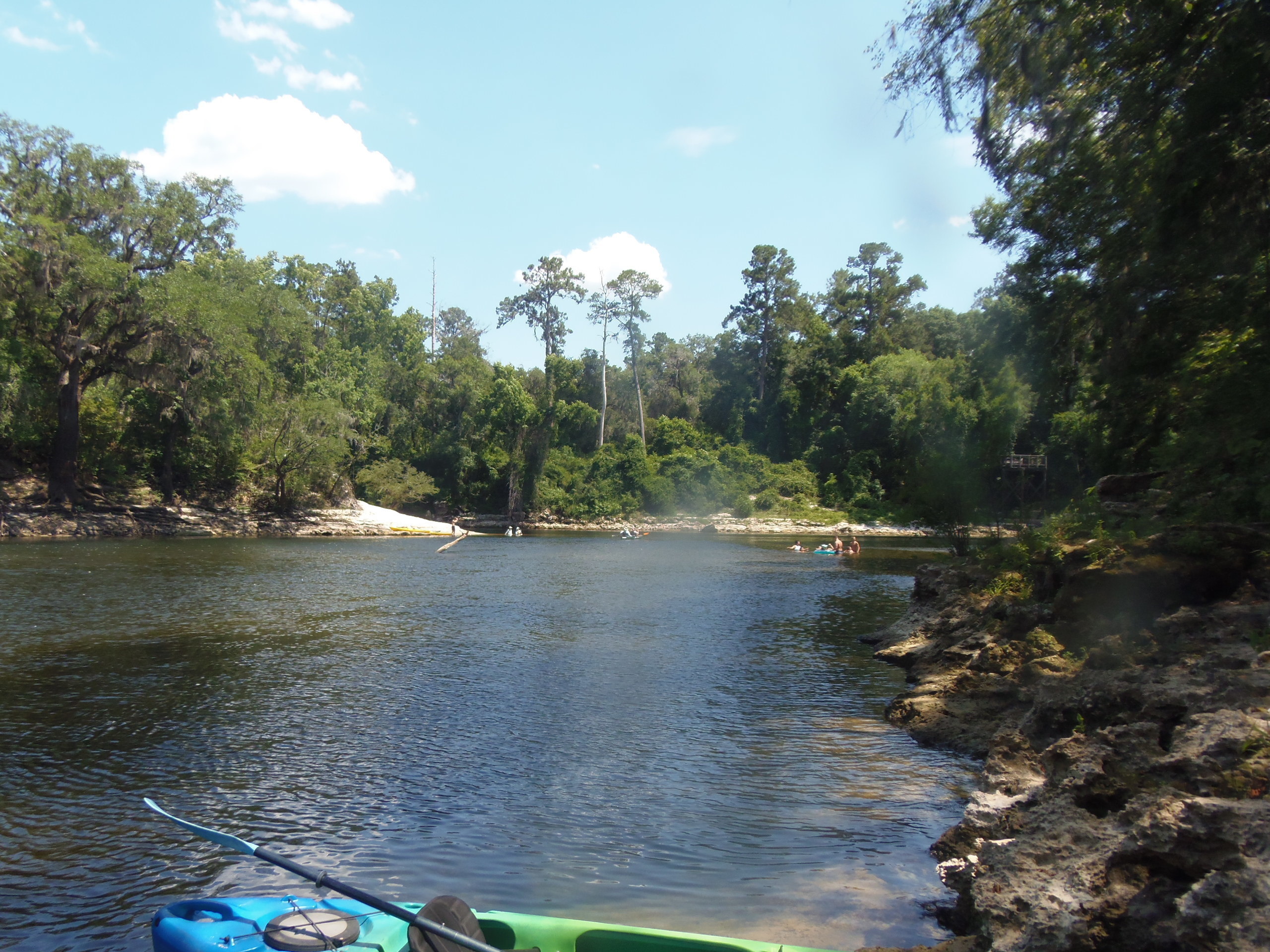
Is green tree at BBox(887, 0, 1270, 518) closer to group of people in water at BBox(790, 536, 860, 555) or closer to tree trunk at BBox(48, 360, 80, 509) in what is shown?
group of people in water at BBox(790, 536, 860, 555)

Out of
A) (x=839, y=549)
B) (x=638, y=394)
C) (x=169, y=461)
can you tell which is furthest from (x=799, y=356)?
(x=169, y=461)

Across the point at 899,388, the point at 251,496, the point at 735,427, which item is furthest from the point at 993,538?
the point at 735,427

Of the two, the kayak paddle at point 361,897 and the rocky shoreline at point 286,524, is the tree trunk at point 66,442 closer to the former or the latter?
the rocky shoreline at point 286,524

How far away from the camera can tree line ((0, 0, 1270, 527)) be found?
34.6ft

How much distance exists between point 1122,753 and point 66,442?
4266 centimetres

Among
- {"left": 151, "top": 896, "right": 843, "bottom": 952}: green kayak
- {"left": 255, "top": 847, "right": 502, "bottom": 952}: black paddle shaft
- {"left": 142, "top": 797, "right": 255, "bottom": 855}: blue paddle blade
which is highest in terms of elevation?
{"left": 142, "top": 797, "right": 255, "bottom": 855}: blue paddle blade

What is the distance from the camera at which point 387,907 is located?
4.65m

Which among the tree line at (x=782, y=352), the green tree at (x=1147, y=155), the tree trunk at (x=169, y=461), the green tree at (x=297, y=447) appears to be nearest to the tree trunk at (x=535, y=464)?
the tree line at (x=782, y=352)

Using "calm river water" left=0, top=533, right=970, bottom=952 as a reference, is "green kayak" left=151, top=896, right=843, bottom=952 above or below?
above

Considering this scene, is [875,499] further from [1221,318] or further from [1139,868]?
[1139,868]

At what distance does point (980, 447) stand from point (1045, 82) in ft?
53.7

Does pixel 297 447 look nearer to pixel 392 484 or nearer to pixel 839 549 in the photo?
pixel 392 484

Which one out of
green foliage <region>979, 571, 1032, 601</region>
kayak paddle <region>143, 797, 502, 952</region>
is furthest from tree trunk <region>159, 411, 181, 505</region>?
kayak paddle <region>143, 797, 502, 952</region>

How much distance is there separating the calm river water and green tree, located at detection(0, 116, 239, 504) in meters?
18.5
